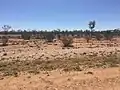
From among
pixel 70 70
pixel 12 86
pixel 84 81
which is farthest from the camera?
pixel 70 70

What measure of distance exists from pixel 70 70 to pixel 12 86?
14.2 feet

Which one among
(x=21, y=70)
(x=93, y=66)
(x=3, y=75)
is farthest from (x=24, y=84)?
(x=93, y=66)

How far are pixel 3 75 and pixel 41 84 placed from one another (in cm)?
291

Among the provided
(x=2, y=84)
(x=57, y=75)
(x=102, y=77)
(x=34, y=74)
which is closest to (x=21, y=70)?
(x=34, y=74)

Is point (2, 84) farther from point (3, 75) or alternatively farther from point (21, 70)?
point (21, 70)

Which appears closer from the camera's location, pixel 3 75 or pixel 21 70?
pixel 3 75

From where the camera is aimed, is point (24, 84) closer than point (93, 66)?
Yes

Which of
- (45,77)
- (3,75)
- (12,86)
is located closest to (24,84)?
(12,86)

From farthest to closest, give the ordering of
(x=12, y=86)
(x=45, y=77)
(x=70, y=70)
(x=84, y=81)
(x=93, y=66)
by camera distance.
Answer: (x=93, y=66) < (x=70, y=70) < (x=45, y=77) < (x=84, y=81) < (x=12, y=86)

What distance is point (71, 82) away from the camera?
38.2 feet

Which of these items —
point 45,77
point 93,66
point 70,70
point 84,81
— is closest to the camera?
point 84,81

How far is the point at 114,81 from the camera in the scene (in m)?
12.0

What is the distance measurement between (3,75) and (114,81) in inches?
207

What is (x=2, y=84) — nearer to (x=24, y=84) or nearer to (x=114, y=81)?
(x=24, y=84)
